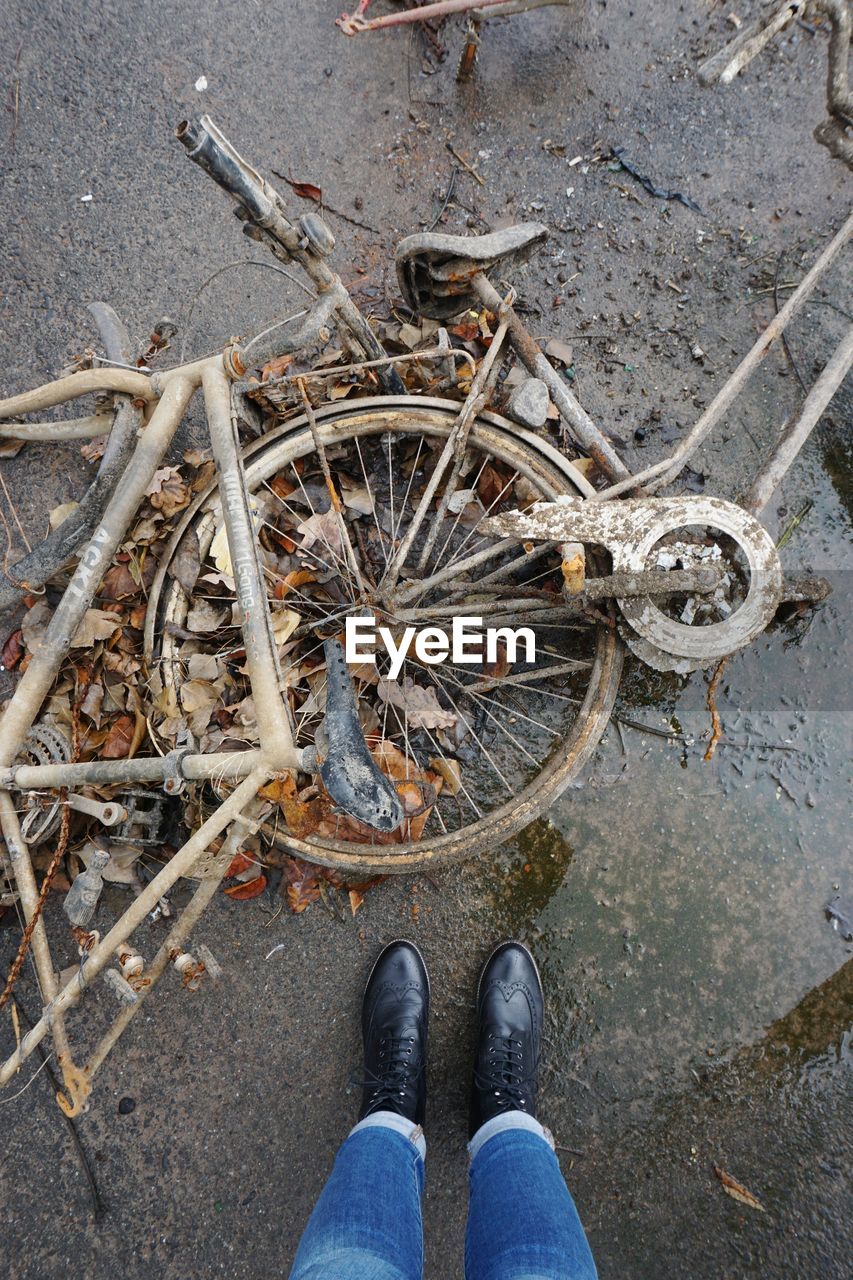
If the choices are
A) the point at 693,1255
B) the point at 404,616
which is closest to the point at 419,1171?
the point at 693,1255

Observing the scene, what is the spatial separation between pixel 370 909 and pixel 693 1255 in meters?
1.82

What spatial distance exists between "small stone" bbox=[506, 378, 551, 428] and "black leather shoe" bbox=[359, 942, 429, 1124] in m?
2.25

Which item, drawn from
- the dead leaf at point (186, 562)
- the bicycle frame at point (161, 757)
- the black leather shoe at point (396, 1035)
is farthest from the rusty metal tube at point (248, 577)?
the black leather shoe at point (396, 1035)

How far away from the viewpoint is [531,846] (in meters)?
2.96

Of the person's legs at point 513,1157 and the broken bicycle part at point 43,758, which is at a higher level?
the broken bicycle part at point 43,758

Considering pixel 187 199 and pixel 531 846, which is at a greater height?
pixel 187 199


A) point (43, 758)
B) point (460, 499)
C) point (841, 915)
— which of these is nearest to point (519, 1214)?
point (841, 915)

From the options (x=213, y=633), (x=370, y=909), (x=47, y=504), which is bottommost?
(x=370, y=909)

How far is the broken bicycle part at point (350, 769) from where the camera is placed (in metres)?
1.93

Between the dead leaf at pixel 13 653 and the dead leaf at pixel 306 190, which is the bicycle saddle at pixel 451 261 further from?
the dead leaf at pixel 13 653

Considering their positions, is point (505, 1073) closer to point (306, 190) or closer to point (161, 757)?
point (161, 757)

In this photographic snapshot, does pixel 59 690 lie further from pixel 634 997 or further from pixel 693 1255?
pixel 693 1255

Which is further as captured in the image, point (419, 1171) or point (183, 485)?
point (183, 485)

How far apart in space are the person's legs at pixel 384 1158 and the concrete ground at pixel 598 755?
150 mm
